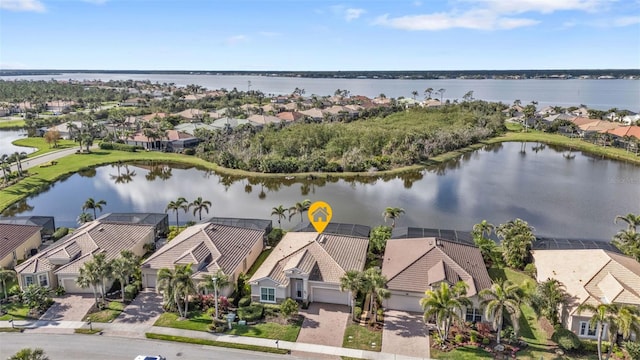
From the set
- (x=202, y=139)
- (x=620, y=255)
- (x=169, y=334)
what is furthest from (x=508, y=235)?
(x=202, y=139)

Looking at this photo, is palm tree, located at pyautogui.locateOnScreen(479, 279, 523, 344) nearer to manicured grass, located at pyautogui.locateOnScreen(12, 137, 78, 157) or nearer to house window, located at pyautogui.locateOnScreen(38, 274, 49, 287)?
house window, located at pyautogui.locateOnScreen(38, 274, 49, 287)

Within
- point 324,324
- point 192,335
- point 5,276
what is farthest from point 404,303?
point 5,276

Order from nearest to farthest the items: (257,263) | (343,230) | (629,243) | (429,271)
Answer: (429,271) → (629,243) → (257,263) → (343,230)

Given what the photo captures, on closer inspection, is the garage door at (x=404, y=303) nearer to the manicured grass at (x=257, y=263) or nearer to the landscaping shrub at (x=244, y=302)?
the landscaping shrub at (x=244, y=302)

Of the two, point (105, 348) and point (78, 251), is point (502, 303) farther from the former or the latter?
point (78, 251)

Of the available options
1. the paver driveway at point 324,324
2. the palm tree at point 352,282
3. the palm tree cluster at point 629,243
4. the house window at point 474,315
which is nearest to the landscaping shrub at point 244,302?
the paver driveway at point 324,324

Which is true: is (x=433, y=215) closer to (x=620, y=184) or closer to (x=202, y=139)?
(x=620, y=184)
